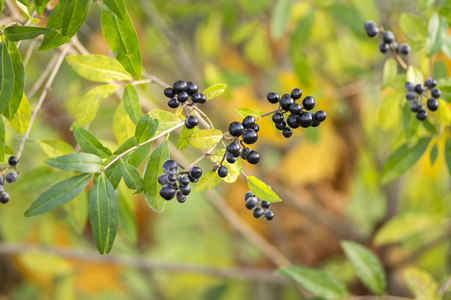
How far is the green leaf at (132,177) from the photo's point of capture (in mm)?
480

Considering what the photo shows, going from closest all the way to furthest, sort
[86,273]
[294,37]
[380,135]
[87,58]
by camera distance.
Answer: [87,58]
[294,37]
[86,273]
[380,135]

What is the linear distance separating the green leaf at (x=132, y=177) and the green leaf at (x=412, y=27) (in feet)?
1.59

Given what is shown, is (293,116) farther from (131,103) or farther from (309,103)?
(131,103)

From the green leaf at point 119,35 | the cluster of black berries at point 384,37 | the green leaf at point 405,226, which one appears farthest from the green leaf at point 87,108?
the green leaf at point 405,226

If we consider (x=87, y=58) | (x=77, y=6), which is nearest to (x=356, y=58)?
(x=87, y=58)

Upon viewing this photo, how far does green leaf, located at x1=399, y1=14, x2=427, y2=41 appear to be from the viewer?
70 centimetres

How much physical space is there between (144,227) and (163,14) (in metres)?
0.88

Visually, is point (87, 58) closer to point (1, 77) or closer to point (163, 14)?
point (1, 77)

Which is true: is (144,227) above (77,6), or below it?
below

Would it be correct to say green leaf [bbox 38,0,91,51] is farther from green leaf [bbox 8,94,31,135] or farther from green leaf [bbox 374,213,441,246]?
green leaf [bbox 374,213,441,246]

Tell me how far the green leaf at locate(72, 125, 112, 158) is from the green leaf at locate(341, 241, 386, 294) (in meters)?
0.56

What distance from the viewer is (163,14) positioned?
1684 millimetres

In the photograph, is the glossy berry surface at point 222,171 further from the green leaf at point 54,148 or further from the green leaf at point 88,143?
the green leaf at point 54,148

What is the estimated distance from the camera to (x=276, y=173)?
5.89 feet
